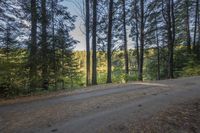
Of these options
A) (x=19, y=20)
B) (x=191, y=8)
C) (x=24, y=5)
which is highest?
(x=191, y=8)

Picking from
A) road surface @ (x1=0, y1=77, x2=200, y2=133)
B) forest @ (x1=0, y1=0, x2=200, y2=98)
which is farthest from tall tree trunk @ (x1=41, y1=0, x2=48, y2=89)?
road surface @ (x1=0, y1=77, x2=200, y2=133)

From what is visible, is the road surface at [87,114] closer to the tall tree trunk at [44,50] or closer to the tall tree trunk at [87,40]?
the tall tree trunk at [44,50]

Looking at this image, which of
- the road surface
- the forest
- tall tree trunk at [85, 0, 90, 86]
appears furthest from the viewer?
tall tree trunk at [85, 0, 90, 86]

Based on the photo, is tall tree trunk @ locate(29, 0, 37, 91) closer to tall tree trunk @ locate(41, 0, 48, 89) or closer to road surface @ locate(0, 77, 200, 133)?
tall tree trunk @ locate(41, 0, 48, 89)

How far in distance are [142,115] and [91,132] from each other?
197 centimetres

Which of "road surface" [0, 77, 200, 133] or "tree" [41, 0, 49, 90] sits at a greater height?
"tree" [41, 0, 49, 90]

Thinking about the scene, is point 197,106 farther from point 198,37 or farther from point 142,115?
point 198,37

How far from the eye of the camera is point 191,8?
29969 mm

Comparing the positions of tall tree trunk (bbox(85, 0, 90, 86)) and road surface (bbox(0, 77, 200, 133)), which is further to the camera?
tall tree trunk (bbox(85, 0, 90, 86))

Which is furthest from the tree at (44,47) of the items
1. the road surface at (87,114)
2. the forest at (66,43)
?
the road surface at (87,114)

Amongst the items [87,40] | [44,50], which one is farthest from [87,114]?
[87,40]

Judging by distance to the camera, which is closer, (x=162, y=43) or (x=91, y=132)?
(x=91, y=132)

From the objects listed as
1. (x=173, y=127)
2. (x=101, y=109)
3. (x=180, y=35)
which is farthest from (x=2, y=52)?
(x=180, y=35)

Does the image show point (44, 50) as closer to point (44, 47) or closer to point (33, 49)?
point (44, 47)
